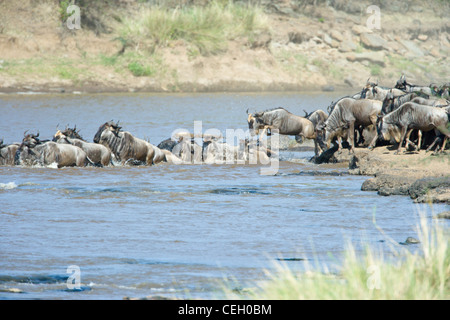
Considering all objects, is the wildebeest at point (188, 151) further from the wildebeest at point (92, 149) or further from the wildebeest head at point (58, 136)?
the wildebeest head at point (58, 136)

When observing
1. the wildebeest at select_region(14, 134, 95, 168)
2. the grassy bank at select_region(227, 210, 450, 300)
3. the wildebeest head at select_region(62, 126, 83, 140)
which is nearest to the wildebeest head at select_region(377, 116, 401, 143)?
the wildebeest at select_region(14, 134, 95, 168)

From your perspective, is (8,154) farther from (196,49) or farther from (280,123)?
(196,49)

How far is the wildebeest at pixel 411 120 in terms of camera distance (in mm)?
16484

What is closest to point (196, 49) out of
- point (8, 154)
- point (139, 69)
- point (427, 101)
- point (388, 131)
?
point (139, 69)

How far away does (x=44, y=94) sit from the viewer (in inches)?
1550

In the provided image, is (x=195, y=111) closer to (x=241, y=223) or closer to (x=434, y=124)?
(x=434, y=124)

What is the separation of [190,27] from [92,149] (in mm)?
30618

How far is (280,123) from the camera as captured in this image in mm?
19625

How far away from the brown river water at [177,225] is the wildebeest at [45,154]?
28 centimetres

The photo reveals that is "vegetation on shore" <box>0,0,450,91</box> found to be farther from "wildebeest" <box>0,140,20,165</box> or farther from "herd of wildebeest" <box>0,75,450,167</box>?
"herd of wildebeest" <box>0,75,450,167</box>

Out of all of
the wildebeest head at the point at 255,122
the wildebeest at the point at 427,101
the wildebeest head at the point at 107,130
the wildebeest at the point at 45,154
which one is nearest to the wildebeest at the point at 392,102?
the wildebeest at the point at 427,101

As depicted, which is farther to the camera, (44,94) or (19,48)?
(19,48)

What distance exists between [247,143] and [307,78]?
30.1m
